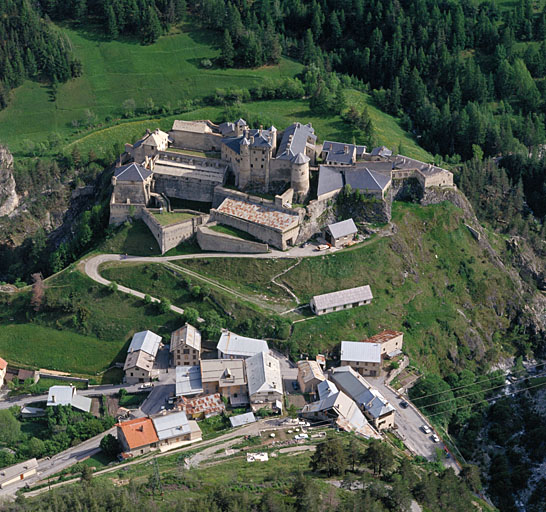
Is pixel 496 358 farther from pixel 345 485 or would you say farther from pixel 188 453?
pixel 188 453

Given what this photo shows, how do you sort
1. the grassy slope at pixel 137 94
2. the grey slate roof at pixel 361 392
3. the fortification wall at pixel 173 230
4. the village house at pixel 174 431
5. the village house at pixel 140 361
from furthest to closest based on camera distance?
1. the grassy slope at pixel 137 94
2. the fortification wall at pixel 173 230
3. the village house at pixel 140 361
4. the grey slate roof at pixel 361 392
5. the village house at pixel 174 431

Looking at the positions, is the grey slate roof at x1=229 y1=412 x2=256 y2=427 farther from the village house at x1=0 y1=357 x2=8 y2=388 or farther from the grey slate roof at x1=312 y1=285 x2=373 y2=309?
the village house at x1=0 y1=357 x2=8 y2=388

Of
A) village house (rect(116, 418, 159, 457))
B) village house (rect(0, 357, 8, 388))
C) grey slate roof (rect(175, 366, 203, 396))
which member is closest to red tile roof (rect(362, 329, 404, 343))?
grey slate roof (rect(175, 366, 203, 396))

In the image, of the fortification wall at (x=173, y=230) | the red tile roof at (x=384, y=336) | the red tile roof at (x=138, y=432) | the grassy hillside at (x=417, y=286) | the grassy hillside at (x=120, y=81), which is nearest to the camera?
the red tile roof at (x=138, y=432)

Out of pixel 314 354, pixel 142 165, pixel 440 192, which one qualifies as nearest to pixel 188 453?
pixel 314 354

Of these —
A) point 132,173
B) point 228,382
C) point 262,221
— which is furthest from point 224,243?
point 228,382

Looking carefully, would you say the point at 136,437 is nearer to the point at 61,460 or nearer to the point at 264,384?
the point at 61,460

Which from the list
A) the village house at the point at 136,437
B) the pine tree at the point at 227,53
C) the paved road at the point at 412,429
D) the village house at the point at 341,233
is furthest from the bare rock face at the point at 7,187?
the paved road at the point at 412,429

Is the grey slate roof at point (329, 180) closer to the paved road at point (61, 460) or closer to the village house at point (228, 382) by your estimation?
the village house at point (228, 382)
